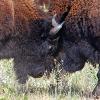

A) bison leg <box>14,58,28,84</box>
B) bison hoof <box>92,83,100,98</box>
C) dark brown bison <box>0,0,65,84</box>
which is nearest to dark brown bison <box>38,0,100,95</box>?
bison hoof <box>92,83,100,98</box>

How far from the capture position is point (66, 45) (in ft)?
33.7

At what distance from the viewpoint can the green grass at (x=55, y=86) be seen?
922cm

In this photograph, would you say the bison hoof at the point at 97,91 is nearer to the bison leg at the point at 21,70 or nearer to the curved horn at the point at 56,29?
the curved horn at the point at 56,29

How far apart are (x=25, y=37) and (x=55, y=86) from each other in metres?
1.01

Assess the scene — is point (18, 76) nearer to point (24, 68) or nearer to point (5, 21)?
point (24, 68)

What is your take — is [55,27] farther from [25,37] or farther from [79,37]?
[25,37]

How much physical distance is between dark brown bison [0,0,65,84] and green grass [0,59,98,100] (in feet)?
0.73

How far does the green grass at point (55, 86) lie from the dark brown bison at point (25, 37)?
0.73 feet

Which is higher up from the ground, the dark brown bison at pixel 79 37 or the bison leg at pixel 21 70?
the dark brown bison at pixel 79 37

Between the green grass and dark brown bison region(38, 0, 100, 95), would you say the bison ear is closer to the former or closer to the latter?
dark brown bison region(38, 0, 100, 95)

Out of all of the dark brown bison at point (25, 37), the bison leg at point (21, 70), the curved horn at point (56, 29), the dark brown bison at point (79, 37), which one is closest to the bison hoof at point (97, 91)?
the dark brown bison at point (79, 37)

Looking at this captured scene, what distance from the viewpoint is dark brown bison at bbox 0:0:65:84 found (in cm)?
1015

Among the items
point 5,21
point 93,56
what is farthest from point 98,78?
point 5,21

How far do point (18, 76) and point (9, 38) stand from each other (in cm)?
72
